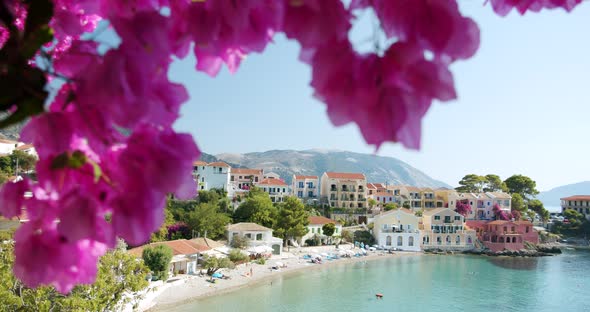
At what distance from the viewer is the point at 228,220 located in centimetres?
3491

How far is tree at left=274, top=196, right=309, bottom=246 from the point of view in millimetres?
35312

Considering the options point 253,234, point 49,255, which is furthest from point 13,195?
point 253,234

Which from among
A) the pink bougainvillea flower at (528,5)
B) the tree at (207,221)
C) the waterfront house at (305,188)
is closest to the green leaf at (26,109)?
the pink bougainvillea flower at (528,5)

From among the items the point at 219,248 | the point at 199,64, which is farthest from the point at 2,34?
the point at 219,248

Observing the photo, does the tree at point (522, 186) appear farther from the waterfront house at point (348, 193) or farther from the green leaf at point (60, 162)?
the green leaf at point (60, 162)

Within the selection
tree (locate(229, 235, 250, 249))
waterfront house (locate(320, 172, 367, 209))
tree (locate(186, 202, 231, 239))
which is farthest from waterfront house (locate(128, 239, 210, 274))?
waterfront house (locate(320, 172, 367, 209))

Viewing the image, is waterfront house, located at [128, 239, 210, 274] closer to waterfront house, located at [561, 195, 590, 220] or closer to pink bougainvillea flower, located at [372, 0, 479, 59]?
pink bougainvillea flower, located at [372, 0, 479, 59]

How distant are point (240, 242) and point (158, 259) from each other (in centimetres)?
1124

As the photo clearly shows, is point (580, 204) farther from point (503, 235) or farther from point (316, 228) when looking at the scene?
point (316, 228)

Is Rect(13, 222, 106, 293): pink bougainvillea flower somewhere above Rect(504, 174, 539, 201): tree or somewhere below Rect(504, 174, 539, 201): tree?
below

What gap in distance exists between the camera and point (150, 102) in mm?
642

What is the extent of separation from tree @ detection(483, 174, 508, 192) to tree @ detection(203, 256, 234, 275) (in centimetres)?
4428

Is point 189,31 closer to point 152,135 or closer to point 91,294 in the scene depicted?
point 152,135

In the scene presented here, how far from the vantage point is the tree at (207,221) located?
32.6 meters
